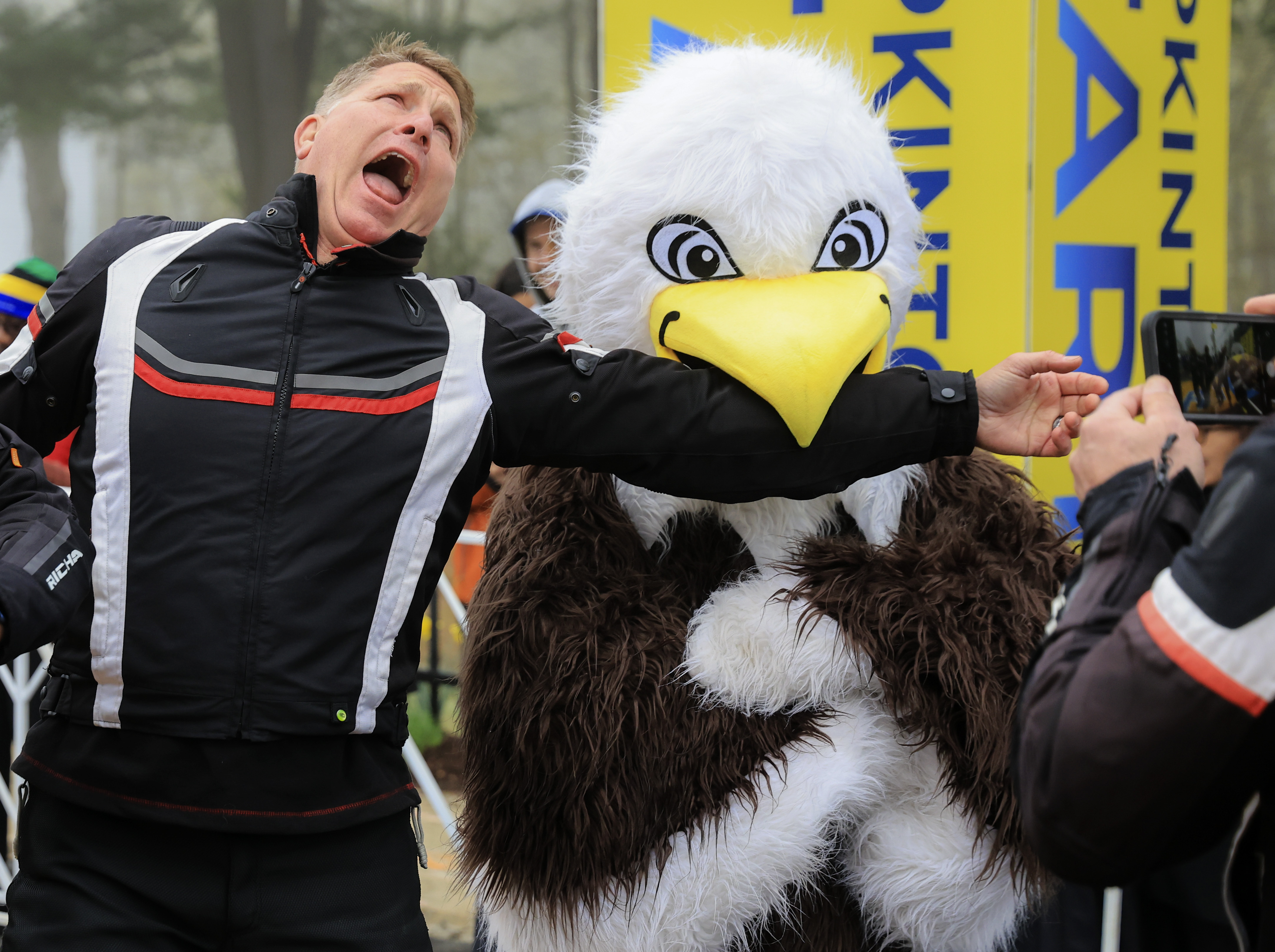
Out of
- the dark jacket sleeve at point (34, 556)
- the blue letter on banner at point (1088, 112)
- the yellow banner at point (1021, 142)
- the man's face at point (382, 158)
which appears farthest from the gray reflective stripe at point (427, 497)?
the blue letter on banner at point (1088, 112)

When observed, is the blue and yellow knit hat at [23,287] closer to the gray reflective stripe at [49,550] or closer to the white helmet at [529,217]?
the white helmet at [529,217]

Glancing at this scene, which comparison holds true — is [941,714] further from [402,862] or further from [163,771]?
[163,771]

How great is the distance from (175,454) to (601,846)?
76 centimetres

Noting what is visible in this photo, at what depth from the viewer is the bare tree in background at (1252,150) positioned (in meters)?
6.08

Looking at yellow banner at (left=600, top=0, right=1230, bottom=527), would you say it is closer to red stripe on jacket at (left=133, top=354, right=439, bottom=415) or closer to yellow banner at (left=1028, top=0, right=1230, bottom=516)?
yellow banner at (left=1028, top=0, right=1230, bottom=516)

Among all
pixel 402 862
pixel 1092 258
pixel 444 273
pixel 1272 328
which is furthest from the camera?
pixel 444 273

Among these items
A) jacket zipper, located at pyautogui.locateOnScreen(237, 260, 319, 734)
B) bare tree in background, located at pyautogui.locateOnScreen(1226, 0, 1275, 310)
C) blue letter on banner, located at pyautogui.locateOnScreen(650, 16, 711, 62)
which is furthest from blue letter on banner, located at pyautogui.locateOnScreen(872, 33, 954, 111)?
Result: bare tree in background, located at pyautogui.locateOnScreen(1226, 0, 1275, 310)

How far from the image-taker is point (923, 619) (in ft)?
5.54

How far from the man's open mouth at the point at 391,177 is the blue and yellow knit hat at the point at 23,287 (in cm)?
238

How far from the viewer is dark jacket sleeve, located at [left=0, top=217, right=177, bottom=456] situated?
1.67 meters

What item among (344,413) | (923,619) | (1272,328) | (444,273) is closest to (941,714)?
(923,619)

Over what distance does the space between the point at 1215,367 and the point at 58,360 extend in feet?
4.63

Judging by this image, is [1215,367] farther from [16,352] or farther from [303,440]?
[16,352]

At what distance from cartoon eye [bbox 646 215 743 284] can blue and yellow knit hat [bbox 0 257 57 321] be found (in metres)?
2.75
